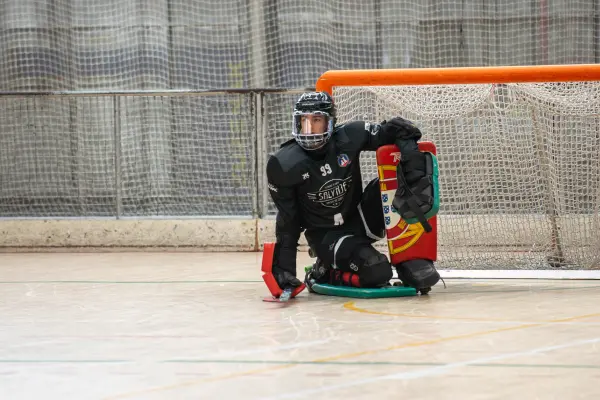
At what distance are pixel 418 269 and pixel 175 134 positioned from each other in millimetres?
5564

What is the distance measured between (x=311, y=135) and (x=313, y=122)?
8cm

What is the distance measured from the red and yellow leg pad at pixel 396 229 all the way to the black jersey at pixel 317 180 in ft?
0.41

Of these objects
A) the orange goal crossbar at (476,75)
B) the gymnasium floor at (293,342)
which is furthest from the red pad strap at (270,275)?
the orange goal crossbar at (476,75)

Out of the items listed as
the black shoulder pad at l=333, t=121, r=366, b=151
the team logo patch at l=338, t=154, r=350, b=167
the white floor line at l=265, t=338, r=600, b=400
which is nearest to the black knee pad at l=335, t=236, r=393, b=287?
the team logo patch at l=338, t=154, r=350, b=167

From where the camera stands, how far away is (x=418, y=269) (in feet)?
17.2

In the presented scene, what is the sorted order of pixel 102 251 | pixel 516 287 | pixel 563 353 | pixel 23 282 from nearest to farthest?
1. pixel 563 353
2. pixel 516 287
3. pixel 23 282
4. pixel 102 251

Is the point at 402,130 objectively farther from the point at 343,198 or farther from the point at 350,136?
the point at 343,198

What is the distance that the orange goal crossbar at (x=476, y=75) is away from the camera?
597 centimetres

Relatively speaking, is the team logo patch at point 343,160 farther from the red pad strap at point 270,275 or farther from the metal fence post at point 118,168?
the metal fence post at point 118,168

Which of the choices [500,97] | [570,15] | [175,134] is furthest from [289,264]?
[570,15]

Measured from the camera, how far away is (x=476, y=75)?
600 centimetres

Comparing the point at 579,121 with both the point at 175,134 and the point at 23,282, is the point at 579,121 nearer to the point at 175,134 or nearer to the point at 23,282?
the point at 23,282

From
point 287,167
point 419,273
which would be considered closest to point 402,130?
point 287,167

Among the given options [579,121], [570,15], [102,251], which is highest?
[570,15]
